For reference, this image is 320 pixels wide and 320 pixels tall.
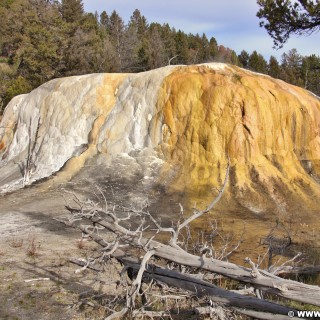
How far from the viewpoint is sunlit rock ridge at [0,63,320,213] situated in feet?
46.4

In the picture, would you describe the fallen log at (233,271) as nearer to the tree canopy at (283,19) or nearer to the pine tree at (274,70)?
the tree canopy at (283,19)

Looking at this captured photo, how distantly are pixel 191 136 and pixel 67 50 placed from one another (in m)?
15.9

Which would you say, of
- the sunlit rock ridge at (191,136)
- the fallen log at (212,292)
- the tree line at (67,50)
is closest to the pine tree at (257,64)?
the tree line at (67,50)

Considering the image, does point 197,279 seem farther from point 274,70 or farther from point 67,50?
point 274,70

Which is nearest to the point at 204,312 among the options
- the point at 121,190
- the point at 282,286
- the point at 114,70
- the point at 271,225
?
the point at 282,286

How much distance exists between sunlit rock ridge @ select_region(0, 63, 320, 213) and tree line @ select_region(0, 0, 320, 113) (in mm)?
3261

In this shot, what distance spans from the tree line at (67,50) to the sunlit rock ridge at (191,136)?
3.26 m

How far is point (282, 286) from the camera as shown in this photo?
3270 mm

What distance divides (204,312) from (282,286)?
39.1 inches

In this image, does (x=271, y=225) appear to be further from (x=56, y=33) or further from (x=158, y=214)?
(x=56, y=33)

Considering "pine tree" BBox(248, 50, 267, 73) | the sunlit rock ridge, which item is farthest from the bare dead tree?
"pine tree" BBox(248, 50, 267, 73)

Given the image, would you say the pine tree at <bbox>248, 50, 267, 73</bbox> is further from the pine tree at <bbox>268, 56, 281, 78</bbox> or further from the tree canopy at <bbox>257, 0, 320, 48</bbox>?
the tree canopy at <bbox>257, 0, 320, 48</bbox>

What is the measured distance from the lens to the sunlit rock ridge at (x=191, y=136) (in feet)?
46.4

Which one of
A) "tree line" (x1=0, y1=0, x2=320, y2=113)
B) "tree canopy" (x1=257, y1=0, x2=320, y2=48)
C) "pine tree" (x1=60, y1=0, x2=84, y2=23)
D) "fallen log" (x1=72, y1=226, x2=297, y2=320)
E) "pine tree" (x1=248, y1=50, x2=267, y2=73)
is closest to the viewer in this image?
"fallen log" (x1=72, y1=226, x2=297, y2=320)
